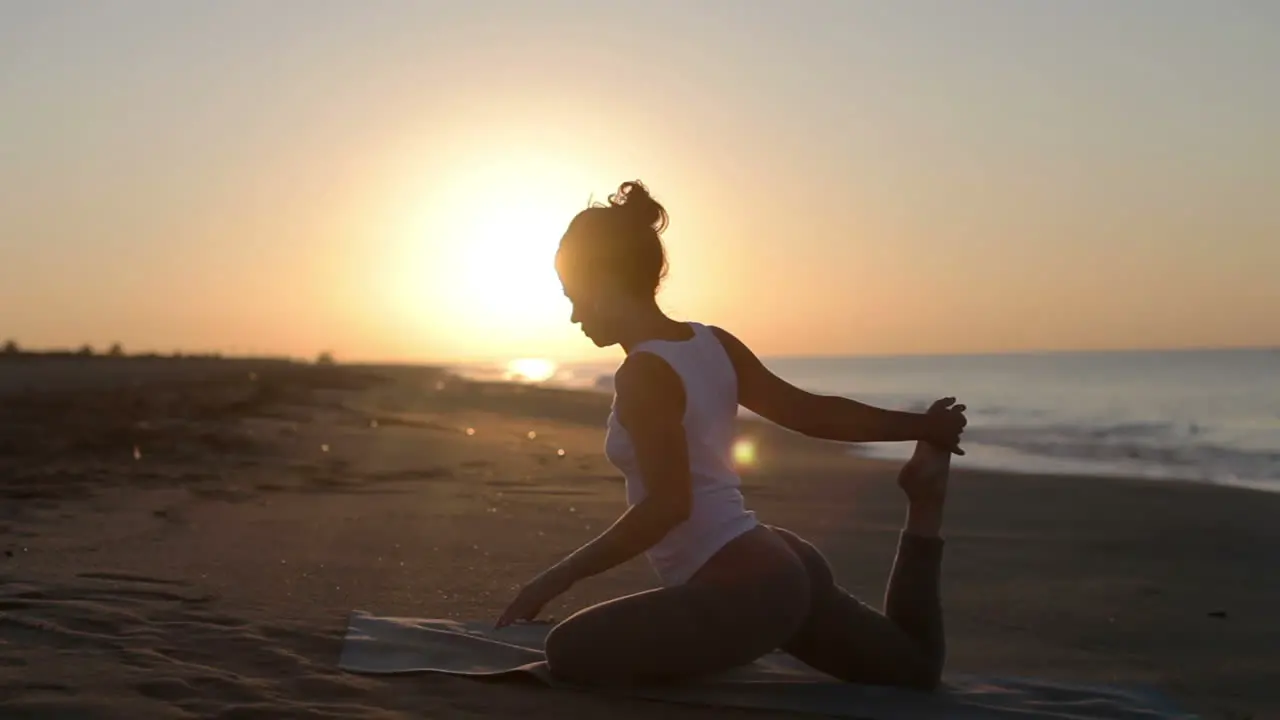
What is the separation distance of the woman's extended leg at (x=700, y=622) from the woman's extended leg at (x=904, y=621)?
0.23m

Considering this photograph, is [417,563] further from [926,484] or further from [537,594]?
[926,484]

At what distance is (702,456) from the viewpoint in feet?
10.4

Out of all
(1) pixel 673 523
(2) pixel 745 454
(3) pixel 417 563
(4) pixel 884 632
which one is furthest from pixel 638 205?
(2) pixel 745 454

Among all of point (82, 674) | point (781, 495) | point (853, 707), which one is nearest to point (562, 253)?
point (853, 707)

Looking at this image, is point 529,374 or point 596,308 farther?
point 529,374

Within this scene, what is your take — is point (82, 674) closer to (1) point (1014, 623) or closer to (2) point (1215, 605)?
(1) point (1014, 623)

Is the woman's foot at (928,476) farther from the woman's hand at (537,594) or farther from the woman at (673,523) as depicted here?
the woman's hand at (537,594)

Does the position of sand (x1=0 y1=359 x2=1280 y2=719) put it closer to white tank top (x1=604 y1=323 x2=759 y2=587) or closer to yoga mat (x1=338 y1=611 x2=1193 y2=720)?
yoga mat (x1=338 y1=611 x2=1193 y2=720)

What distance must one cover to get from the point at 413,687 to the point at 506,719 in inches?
16.7

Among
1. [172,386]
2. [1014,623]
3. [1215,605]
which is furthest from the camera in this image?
[172,386]

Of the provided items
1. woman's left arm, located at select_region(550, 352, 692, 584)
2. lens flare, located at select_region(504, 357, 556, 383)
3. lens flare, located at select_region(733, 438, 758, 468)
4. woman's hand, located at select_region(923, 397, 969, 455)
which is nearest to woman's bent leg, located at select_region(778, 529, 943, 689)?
woman's hand, located at select_region(923, 397, 969, 455)

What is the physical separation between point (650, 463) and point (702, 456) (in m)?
0.20

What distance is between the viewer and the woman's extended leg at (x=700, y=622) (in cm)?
322

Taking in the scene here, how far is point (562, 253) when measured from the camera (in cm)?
330
